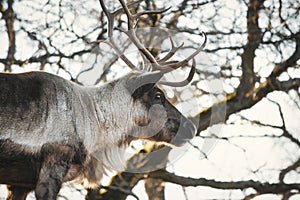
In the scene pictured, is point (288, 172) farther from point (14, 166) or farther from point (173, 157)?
point (14, 166)

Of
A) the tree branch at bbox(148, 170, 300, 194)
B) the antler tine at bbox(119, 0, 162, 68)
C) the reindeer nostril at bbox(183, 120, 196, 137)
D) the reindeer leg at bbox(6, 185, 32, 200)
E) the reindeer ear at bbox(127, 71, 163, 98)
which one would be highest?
the antler tine at bbox(119, 0, 162, 68)

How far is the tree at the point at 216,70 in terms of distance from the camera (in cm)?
945

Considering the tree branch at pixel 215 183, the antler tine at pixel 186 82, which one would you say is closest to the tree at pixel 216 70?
the tree branch at pixel 215 183

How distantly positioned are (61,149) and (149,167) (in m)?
4.16

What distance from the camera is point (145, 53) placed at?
6262 mm

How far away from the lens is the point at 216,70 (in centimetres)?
970

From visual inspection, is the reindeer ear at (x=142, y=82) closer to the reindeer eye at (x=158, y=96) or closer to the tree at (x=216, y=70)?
the reindeer eye at (x=158, y=96)

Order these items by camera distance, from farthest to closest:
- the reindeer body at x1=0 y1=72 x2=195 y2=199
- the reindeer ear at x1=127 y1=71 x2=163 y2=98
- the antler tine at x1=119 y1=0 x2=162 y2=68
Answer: the antler tine at x1=119 y1=0 x2=162 y2=68, the reindeer ear at x1=127 y1=71 x2=163 y2=98, the reindeer body at x1=0 y1=72 x2=195 y2=199

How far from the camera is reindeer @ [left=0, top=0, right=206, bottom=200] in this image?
5.05 m

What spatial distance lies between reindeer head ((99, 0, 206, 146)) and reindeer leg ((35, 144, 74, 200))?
99 cm

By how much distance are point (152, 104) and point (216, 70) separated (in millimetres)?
3741

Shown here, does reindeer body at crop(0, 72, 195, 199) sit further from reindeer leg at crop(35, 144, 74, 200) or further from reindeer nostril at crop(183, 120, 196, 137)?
reindeer nostril at crop(183, 120, 196, 137)

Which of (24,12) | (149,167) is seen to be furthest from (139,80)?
(24,12)

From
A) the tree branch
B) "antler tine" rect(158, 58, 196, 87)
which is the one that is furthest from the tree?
"antler tine" rect(158, 58, 196, 87)
